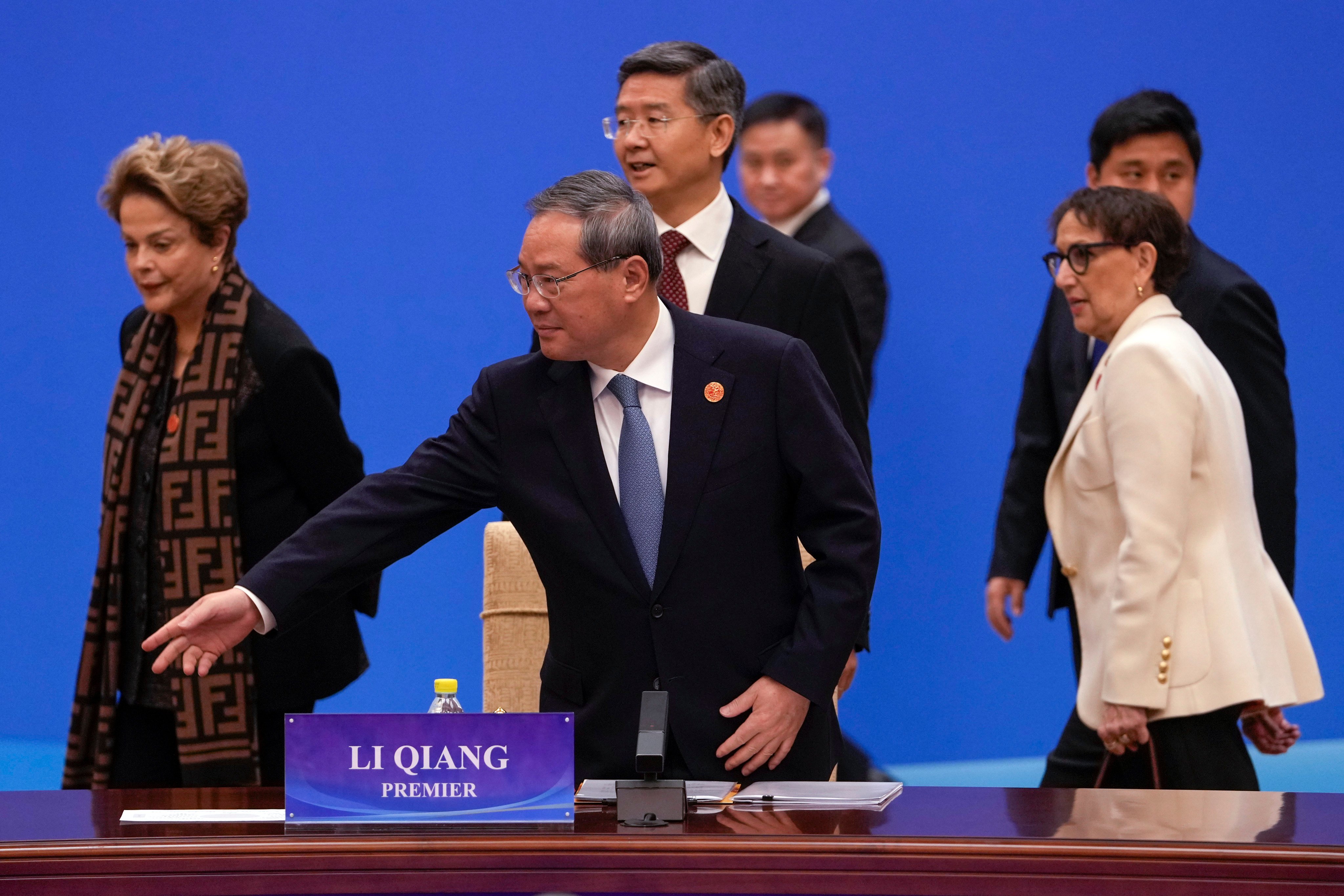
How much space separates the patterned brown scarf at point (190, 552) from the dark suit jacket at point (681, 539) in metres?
0.89

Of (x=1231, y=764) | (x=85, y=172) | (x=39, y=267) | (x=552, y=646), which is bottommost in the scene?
(x=1231, y=764)

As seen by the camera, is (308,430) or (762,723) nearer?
(762,723)

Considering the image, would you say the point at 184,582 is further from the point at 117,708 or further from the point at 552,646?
the point at 552,646

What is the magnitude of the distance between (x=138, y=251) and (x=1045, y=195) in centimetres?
298

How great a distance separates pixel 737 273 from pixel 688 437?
815 mm

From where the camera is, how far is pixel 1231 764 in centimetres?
273

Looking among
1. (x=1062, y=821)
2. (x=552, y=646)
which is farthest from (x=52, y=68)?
(x=1062, y=821)

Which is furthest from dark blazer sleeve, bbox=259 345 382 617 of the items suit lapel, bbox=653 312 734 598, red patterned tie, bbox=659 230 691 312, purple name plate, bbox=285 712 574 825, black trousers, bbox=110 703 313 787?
purple name plate, bbox=285 712 574 825

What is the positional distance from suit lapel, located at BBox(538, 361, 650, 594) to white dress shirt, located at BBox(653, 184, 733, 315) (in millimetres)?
731

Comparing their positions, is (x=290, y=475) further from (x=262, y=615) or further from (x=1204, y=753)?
(x=1204, y=753)

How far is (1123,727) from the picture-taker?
8.95 ft

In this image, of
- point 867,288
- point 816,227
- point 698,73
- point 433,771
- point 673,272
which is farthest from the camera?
point 816,227

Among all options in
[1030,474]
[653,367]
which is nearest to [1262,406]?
[1030,474]

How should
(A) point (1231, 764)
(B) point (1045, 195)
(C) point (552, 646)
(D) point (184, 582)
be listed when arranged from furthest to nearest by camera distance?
(B) point (1045, 195)
(D) point (184, 582)
(A) point (1231, 764)
(C) point (552, 646)
